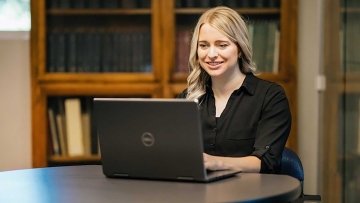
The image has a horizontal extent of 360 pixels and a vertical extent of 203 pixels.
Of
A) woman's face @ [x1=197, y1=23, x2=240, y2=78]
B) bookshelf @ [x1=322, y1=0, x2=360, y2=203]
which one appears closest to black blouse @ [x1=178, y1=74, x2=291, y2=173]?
woman's face @ [x1=197, y1=23, x2=240, y2=78]

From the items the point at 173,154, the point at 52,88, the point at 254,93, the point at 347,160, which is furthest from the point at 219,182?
the point at 52,88

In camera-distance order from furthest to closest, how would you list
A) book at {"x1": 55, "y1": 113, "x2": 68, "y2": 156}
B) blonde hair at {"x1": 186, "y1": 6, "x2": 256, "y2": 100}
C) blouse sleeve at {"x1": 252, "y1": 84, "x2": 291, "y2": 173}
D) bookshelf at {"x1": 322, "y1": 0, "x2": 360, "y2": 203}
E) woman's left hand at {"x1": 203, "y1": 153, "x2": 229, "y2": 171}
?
book at {"x1": 55, "y1": 113, "x2": 68, "y2": 156} < bookshelf at {"x1": 322, "y1": 0, "x2": 360, "y2": 203} < blonde hair at {"x1": 186, "y1": 6, "x2": 256, "y2": 100} < blouse sleeve at {"x1": 252, "y1": 84, "x2": 291, "y2": 173} < woman's left hand at {"x1": 203, "y1": 153, "x2": 229, "y2": 171}

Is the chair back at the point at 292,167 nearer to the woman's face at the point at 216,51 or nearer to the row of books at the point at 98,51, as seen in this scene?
the woman's face at the point at 216,51

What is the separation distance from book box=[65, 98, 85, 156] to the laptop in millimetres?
1721

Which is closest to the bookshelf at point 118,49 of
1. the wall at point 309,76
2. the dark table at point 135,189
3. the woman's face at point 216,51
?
the wall at point 309,76

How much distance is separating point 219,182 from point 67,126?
195 centimetres

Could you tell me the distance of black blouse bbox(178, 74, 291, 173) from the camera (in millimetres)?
2213

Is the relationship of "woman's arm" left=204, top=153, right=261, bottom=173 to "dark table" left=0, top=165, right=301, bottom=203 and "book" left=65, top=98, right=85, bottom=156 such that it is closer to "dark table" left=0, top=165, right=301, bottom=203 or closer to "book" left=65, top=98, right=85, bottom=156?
"dark table" left=0, top=165, right=301, bottom=203

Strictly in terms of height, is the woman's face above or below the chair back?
above

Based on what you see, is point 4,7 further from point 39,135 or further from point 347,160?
point 347,160

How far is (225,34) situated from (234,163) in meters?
0.53

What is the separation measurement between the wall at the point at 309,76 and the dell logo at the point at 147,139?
199cm

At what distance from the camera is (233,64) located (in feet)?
7.68

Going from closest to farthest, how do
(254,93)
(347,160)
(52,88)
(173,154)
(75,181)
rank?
(173,154)
(75,181)
(254,93)
(347,160)
(52,88)
